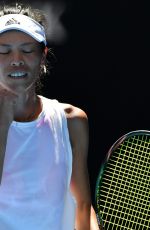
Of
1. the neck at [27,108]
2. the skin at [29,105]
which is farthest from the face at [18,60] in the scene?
the neck at [27,108]

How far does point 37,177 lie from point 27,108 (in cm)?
32

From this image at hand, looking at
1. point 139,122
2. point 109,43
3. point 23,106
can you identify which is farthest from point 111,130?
point 23,106

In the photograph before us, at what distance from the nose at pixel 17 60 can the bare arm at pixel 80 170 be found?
1.29 ft

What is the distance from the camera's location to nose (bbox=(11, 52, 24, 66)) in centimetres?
282

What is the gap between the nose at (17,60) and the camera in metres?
2.82

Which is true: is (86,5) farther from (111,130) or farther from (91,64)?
(111,130)

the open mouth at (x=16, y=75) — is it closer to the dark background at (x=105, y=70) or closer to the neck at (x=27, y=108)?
the neck at (x=27, y=108)

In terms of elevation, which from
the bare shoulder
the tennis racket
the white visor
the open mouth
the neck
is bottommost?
the tennis racket

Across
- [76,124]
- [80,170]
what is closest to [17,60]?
[76,124]

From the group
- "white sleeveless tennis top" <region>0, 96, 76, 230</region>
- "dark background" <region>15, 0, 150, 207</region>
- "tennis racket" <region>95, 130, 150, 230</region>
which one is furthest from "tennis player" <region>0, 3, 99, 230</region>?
"dark background" <region>15, 0, 150, 207</region>

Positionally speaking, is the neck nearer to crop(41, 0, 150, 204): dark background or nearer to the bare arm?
the bare arm

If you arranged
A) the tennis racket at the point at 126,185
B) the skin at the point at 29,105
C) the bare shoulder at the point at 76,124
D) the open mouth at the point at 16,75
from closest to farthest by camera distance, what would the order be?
the skin at the point at 29,105, the open mouth at the point at 16,75, the bare shoulder at the point at 76,124, the tennis racket at the point at 126,185

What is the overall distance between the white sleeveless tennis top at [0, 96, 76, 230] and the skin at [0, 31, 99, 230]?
0.08 m

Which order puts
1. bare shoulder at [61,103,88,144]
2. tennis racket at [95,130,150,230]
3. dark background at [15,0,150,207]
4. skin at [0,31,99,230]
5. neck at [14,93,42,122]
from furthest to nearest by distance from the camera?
dark background at [15,0,150,207] → tennis racket at [95,130,150,230] → bare shoulder at [61,103,88,144] → neck at [14,93,42,122] → skin at [0,31,99,230]
